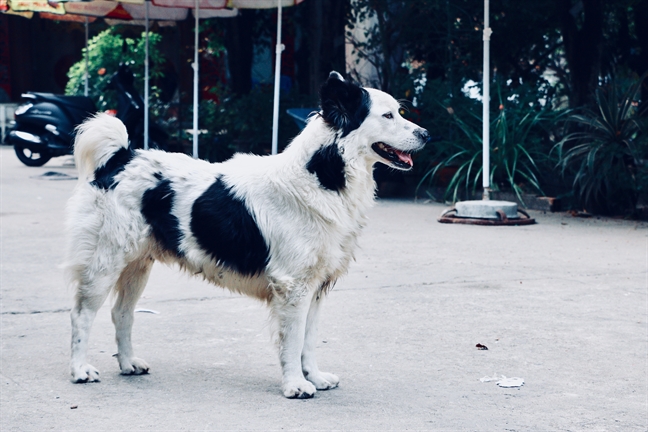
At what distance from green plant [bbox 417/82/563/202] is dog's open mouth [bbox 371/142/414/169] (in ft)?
20.4

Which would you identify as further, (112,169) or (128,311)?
(128,311)

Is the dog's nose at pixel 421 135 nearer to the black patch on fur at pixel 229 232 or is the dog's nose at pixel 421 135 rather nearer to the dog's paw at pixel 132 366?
the black patch on fur at pixel 229 232

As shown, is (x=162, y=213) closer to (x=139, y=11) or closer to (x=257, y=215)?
(x=257, y=215)

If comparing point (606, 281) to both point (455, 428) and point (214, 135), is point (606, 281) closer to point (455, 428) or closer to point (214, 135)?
point (455, 428)

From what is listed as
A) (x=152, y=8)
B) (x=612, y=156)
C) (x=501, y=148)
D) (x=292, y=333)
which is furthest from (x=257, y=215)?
(x=152, y=8)

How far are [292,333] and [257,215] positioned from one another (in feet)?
1.81

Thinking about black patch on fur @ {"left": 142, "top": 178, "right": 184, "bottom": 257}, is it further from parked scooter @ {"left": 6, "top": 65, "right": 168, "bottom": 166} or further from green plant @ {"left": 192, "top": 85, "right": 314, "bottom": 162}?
parked scooter @ {"left": 6, "top": 65, "right": 168, "bottom": 166}

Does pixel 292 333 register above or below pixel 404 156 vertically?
below

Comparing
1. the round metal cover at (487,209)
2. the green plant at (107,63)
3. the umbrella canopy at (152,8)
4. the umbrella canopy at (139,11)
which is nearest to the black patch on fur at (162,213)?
the round metal cover at (487,209)

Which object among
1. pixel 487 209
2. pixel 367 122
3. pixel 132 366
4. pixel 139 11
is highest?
pixel 139 11

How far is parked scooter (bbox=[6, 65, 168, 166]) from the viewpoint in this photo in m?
14.6

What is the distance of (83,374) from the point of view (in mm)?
4109

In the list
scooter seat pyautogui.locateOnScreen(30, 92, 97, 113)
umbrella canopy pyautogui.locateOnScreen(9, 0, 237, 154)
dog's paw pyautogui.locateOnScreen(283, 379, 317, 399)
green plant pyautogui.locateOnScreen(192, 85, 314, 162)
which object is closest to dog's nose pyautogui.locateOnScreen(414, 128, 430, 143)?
dog's paw pyautogui.locateOnScreen(283, 379, 317, 399)

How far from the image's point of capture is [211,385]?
13.4 feet
